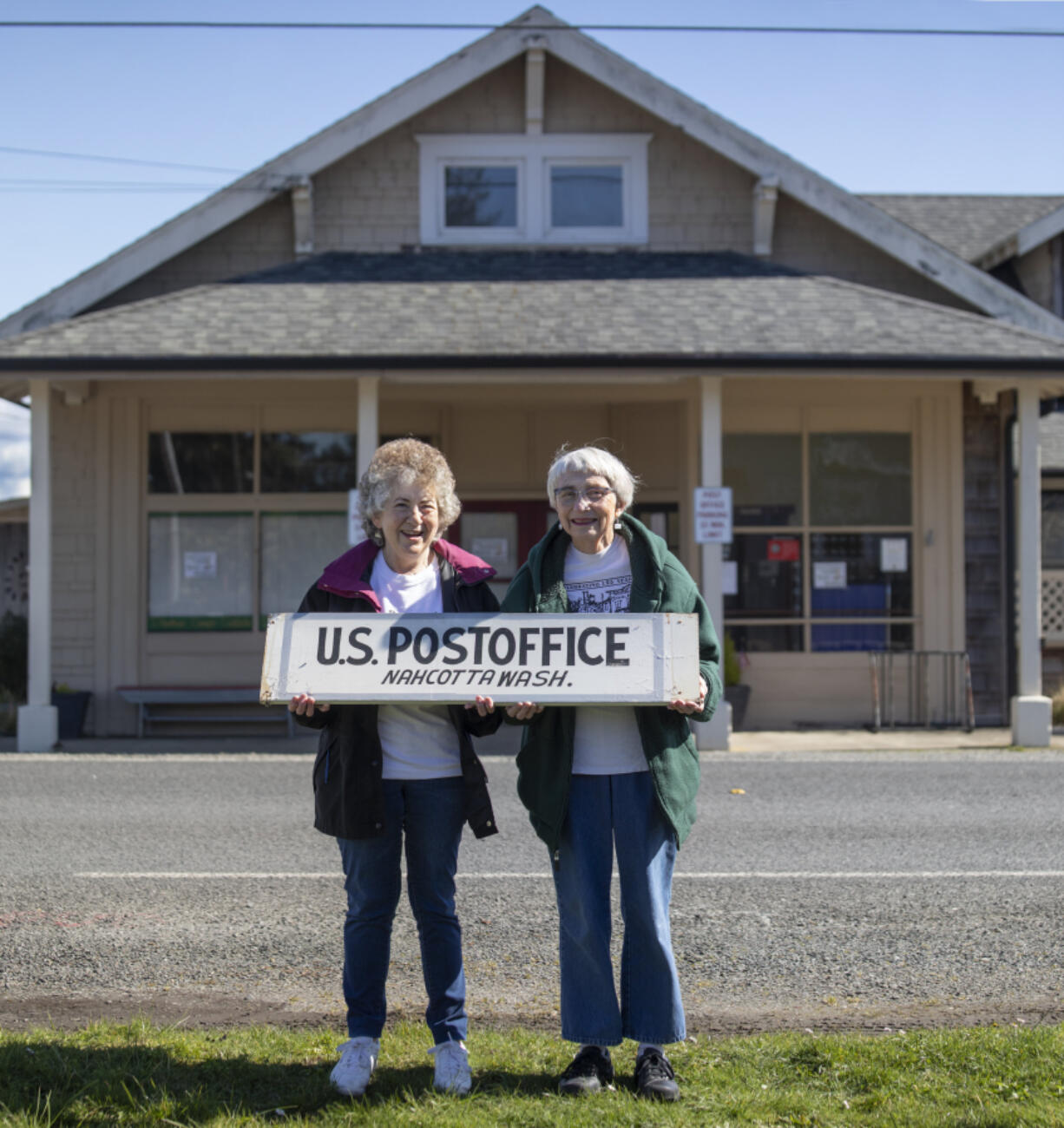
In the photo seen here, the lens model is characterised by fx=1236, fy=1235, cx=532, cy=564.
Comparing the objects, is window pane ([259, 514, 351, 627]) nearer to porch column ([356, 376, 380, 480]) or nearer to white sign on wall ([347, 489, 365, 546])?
white sign on wall ([347, 489, 365, 546])

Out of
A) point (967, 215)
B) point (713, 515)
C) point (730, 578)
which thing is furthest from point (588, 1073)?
point (967, 215)

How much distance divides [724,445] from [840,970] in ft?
30.2

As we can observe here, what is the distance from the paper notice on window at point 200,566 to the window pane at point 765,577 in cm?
559

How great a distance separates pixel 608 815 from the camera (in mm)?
3643

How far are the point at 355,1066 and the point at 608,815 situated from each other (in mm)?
1013

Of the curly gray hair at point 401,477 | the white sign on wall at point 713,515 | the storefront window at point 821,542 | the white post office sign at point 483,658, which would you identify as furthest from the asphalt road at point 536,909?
the storefront window at point 821,542

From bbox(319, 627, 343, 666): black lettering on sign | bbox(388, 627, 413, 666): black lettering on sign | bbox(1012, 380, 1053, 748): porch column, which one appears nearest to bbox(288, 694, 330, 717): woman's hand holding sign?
bbox(319, 627, 343, 666): black lettering on sign

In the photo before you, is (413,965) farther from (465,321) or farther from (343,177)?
(343,177)

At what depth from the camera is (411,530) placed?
3.74 m

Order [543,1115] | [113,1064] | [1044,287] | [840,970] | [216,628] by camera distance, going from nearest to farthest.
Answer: [543,1115] < [113,1064] < [840,970] < [216,628] < [1044,287]

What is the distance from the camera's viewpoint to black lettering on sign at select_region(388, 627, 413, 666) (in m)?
3.67

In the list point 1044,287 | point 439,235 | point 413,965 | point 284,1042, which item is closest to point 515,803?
point 413,965

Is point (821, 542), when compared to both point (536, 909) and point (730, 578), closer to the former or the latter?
point (730, 578)

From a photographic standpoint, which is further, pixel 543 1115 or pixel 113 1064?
pixel 113 1064
